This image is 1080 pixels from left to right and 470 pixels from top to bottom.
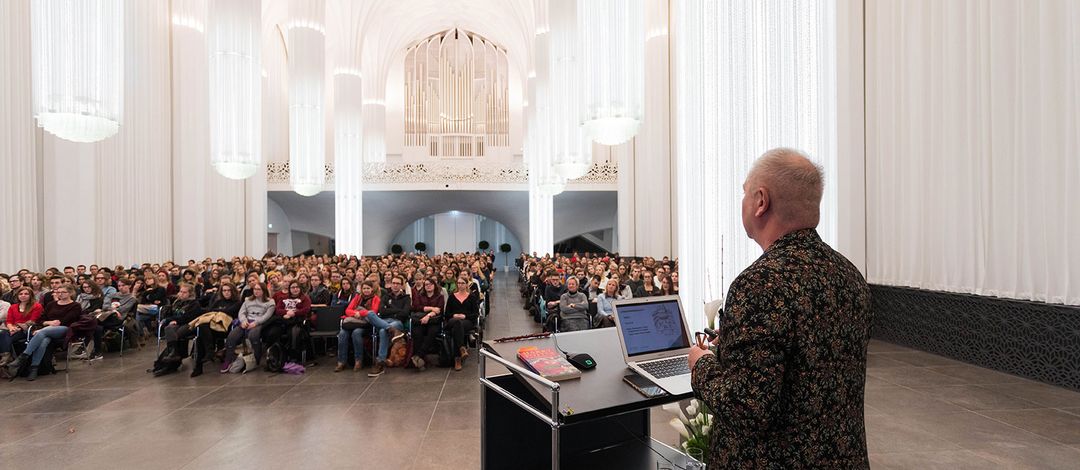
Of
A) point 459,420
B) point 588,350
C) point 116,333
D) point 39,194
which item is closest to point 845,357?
point 588,350

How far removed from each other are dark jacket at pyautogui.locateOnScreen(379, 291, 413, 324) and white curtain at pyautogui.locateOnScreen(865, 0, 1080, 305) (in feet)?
20.8

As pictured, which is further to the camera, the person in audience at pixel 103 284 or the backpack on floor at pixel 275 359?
the person in audience at pixel 103 284

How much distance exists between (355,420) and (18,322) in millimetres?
4963

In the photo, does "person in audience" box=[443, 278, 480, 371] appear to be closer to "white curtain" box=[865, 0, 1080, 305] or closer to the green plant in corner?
the green plant in corner

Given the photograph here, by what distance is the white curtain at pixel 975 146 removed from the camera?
189 inches

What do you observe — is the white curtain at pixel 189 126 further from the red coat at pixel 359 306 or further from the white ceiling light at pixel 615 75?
the white ceiling light at pixel 615 75

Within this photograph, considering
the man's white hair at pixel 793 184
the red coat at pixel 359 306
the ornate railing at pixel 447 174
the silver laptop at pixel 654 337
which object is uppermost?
the ornate railing at pixel 447 174

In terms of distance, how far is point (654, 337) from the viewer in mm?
2369

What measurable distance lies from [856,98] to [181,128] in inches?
637

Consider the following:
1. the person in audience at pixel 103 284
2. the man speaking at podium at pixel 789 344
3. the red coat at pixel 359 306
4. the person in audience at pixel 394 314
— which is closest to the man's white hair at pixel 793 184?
the man speaking at podium at pixel 789 344

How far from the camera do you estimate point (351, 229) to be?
18.2 metres

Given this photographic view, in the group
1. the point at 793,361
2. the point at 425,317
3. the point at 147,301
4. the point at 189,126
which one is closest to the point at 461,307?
the point at 425,317

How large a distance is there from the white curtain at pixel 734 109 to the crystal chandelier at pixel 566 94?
5.94m

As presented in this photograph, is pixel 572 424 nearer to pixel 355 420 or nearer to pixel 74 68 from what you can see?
pixel 355 420
